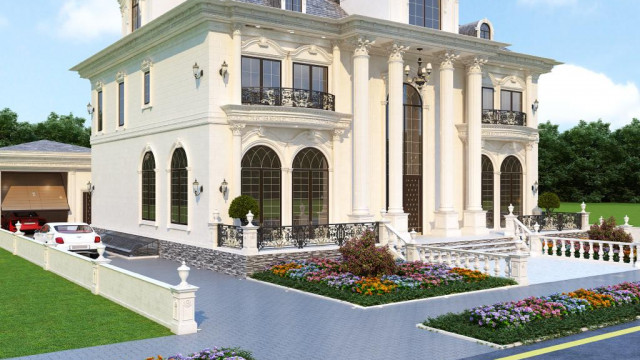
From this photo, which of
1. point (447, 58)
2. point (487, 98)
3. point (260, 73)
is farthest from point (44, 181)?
point (487, 98)

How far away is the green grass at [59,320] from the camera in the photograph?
10.9m

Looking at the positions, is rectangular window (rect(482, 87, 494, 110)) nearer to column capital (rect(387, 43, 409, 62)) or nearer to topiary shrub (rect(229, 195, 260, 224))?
column capital (rect(387, 43, 409, 62))

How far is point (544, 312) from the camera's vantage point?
487 inches

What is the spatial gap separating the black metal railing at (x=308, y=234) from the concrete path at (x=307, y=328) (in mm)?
2715

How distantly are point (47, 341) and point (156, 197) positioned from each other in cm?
1421

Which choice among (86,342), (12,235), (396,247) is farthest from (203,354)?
(12,235)

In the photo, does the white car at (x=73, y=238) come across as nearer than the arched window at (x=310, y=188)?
Yes

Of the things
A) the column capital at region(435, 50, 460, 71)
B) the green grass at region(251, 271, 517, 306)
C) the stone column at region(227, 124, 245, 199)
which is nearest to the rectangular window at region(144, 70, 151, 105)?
the stone column at region(227, 124, 245, 199)

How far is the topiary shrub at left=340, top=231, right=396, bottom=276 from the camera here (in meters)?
16.8

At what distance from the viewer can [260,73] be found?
71.5 feet

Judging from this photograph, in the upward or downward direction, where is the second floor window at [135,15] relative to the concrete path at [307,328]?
upward

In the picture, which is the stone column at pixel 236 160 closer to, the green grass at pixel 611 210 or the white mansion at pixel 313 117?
the white mansion at pixel 313 117

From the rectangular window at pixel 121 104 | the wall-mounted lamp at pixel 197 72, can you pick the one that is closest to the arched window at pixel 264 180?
the wall-mounted lamp at pixel 197 72

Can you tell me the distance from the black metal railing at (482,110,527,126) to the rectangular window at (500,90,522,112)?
56 cm
